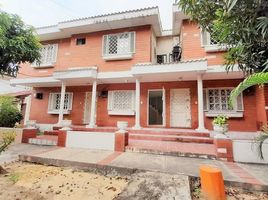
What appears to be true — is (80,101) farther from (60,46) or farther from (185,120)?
(185,120)

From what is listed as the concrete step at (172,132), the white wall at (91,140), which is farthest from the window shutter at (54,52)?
the concrete step at (172,132)

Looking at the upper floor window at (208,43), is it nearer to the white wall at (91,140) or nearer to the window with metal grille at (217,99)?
the window with metal grille at (217,99)

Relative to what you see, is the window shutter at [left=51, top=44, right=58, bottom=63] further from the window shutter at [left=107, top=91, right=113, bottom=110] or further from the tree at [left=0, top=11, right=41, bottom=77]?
the tree at [left=0, top=11, right=41, bottom=77]

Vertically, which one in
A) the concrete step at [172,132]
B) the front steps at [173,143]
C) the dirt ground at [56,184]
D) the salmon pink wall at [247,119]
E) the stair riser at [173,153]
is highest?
the salmon pink wall at [247,119]

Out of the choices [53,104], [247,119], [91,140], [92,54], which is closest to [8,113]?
[53,104]

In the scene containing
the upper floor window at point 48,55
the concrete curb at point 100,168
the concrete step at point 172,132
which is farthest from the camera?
the upper floor window at point 48,55

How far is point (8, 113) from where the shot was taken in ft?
30.5

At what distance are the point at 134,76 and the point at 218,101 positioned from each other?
4.79 metres

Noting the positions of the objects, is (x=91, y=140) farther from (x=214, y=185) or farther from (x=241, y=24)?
(x=241, y=24)

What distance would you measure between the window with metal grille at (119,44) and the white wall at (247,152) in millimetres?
7320

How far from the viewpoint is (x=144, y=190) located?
3219mm

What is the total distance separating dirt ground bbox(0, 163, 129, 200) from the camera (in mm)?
3354

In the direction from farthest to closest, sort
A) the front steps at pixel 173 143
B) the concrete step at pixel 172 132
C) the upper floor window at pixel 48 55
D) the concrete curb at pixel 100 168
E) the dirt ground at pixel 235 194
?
the upper floor window at pixel 48 55 < the concrete step at pixel 172 132 < the front steps at pixel 173 143 < the concrete curb at pixel 100 168 < the dirt ground at pixel 235 194

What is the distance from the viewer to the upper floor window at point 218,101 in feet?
28.6
